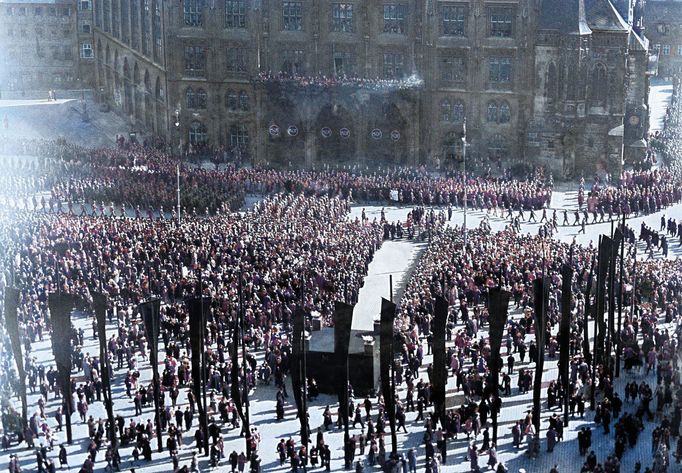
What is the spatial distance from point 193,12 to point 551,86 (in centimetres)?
3164

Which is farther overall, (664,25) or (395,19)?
(664,25)

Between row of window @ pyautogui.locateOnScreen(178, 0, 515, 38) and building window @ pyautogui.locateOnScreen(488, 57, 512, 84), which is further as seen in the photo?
building window @ pyautogui.locateOnScreen(488, 57, 512, 84)

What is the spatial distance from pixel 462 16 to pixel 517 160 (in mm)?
12871

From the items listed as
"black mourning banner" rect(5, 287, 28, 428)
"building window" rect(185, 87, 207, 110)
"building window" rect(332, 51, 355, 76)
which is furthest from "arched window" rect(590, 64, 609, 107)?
"black mourning banner" rect(5, 287, 28, 428)

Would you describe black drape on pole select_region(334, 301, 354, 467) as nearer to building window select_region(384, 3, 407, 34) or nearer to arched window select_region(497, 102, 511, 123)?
arched window select_region(497, 102, 511, 123)

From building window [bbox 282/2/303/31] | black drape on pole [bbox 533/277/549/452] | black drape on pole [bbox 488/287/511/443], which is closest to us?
black drape on pole [bbox 488/287/511/443]

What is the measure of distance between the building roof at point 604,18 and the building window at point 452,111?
12.9m

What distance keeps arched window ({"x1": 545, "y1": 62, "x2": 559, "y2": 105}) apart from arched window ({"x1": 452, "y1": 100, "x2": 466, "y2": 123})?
24.8 ft

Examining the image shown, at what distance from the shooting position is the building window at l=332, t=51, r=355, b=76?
106688mm

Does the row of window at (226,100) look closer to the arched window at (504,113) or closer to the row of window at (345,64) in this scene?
the row of window at (345,64)

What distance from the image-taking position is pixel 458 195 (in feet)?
300

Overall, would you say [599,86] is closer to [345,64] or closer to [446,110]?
[446,110]

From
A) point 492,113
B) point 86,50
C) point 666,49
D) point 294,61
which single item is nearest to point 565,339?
point 492,113

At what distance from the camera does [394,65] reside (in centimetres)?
10588
